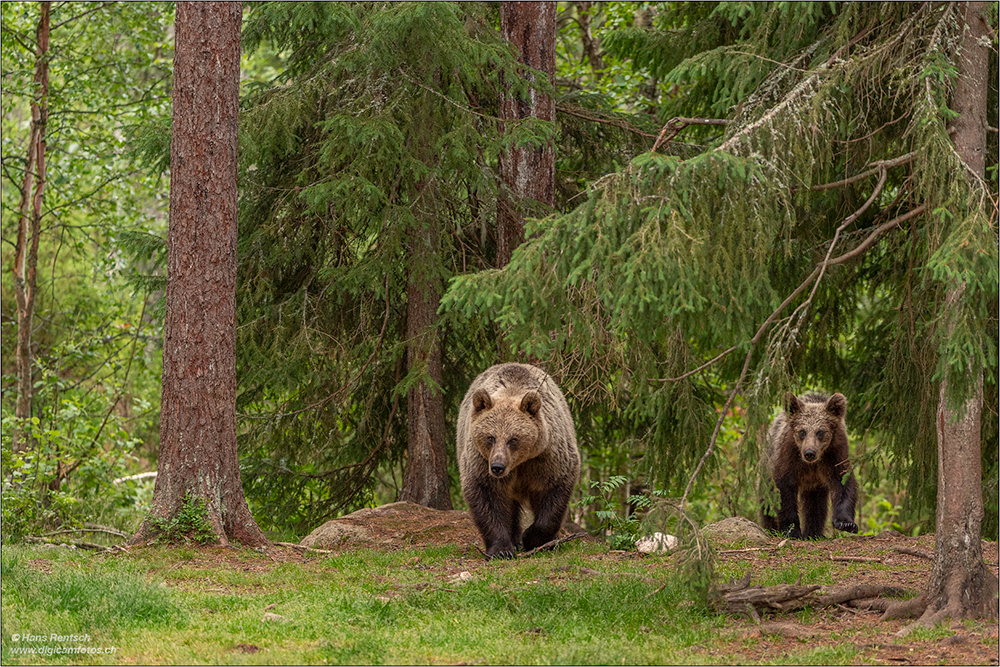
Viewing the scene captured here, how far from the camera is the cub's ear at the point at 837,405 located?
10.3 m

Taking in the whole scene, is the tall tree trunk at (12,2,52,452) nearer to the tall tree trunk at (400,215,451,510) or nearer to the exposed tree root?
the tall tree trunk at (400,215,451,510)

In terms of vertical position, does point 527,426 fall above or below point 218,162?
below

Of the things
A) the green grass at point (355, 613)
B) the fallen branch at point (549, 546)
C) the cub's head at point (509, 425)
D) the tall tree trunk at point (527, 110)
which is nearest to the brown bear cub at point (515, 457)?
the cub's head at point (509, 425)

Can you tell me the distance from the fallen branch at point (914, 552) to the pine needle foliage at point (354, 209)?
4690mm

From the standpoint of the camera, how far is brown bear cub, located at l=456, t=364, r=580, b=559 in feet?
30.2

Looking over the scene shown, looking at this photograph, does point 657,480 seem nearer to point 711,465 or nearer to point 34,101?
point 711,465

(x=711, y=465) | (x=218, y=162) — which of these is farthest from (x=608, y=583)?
(x=218, y=162)

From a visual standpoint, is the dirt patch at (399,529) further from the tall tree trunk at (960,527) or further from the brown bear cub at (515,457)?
the tall tree trunk at (960,527)

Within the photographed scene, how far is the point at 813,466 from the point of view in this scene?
10836 millimetres

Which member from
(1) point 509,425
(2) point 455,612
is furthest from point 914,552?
(2) point 455,612

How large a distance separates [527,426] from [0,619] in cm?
468

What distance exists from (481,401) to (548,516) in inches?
53.3

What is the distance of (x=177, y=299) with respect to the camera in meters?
8.95

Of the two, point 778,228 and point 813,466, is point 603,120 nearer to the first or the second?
point 813,466
